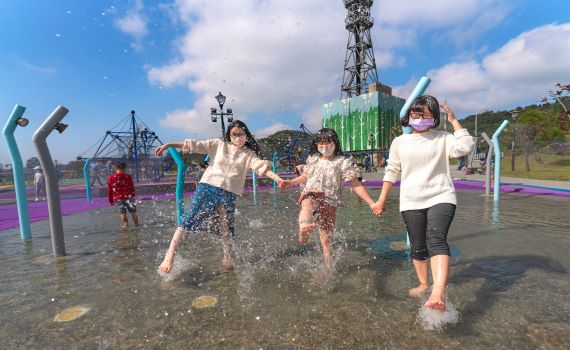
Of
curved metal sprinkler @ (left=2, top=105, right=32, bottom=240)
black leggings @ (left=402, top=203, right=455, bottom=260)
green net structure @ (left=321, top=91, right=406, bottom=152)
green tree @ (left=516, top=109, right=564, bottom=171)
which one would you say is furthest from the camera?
green net structure @ (left=321, top=91, right=406, bottom=152)

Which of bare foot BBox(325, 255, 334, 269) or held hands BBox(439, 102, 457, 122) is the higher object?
held hands BBox(439, 102, 457, 122)

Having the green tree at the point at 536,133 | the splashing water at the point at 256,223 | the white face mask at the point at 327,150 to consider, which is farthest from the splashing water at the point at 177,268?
the green tree at the point at 536,133

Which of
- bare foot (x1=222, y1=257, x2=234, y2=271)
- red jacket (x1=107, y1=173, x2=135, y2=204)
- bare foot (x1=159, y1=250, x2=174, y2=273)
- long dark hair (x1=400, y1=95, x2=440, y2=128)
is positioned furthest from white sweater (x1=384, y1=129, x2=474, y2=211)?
red jacket (x1=107, y1=173, x2=135, y2=204)

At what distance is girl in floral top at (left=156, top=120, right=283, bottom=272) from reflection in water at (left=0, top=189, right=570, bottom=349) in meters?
0.49

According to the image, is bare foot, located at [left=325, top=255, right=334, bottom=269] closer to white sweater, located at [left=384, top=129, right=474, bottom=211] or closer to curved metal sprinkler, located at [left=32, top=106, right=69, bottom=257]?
white sweater, located at [left=384, top=129, right=474, bottom=211]

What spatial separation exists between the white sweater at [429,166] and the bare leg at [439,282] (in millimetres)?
436

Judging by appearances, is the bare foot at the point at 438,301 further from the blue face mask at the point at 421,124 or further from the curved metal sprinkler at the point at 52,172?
the curved metal sprinkler at the point at 52,172

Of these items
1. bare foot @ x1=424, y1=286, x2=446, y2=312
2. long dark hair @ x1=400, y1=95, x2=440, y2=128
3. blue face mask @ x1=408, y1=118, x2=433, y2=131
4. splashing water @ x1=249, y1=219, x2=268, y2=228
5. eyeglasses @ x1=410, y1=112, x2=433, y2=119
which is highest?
long dark hair @ x1=400, y1=95, x2=440, y2=128

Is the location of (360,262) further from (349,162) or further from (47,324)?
(47,324)

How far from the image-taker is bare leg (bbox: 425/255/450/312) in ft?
7.11

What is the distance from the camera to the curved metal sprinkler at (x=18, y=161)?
5000 mm

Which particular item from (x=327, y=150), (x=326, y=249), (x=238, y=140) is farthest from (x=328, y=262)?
(x=238, y=140)

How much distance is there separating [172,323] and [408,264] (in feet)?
8.54

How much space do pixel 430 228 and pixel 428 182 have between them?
38 centimetres
